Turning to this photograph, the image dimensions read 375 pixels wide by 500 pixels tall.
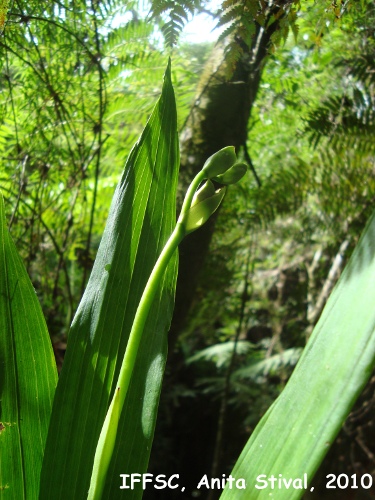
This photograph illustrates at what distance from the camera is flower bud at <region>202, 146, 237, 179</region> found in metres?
0.43

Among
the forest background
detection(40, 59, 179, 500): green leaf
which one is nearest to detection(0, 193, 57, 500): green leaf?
detection(40, 59, 179, 500): green leaf

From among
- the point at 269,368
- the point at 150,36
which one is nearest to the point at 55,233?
the point at 150,36

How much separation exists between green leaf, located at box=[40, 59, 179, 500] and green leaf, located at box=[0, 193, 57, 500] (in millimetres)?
34

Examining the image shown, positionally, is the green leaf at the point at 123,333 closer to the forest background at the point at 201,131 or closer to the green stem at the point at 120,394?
the green stem at the point at 120,394

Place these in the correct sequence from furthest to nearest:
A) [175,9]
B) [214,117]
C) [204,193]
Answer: [214,117] < [175,9] < [204,193]

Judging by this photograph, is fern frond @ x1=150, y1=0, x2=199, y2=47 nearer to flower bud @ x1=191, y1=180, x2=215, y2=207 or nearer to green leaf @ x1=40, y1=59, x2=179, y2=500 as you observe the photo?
green leaf @ x1=40, y1=59, x2=179, y2=500

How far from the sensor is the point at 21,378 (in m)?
0.49

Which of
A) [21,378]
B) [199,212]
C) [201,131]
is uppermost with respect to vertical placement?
[201,131]

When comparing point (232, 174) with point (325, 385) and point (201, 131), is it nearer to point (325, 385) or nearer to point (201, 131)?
point (325, 385)

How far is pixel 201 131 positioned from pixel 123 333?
0.48 meters

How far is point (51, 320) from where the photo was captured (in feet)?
3.34

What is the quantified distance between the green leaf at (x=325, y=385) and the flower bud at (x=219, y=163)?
137 mm

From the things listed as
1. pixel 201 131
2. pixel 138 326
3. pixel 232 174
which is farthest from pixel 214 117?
pixel 138 326

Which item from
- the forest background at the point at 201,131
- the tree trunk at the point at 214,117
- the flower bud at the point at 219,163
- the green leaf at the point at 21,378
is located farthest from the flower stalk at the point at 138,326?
the tree trunk at the point at 214,117
